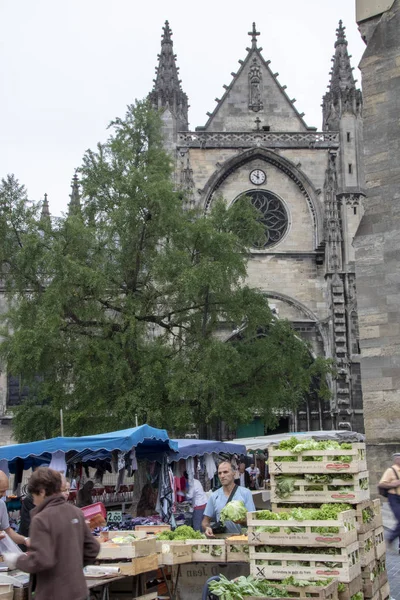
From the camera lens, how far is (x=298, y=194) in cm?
2927

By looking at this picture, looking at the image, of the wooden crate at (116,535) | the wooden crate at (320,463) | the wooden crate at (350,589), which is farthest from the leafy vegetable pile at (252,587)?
the wooden crate at (116,535)

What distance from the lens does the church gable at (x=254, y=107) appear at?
99.9 ft

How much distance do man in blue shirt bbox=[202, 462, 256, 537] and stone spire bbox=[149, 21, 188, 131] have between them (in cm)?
2389

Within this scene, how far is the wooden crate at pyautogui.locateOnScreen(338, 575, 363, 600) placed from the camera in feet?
19.1

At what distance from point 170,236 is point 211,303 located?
6.28 feet

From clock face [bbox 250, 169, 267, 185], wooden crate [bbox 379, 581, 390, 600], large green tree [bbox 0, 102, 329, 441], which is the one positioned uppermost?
clock face [bbox 250, 169, 267, 185]

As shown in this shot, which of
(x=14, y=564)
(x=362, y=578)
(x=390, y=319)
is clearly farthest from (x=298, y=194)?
(x=14, y=564)

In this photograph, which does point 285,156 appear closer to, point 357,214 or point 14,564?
point 357,214

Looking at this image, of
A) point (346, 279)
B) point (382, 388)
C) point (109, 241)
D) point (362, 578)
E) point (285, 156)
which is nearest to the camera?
point (362, 578)

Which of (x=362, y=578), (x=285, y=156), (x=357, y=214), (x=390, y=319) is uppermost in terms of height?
(x=285, y=156)

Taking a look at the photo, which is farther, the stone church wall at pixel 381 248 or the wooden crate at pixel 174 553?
the stone church wall at pixel 381 248

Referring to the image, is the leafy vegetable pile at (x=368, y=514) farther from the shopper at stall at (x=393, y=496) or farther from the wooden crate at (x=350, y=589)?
the shopper at stall at (x=393, y=496)

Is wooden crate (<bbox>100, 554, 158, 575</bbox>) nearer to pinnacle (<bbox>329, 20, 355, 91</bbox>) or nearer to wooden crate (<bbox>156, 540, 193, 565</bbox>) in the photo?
wooden crate (<bbox>156, 540, 193, 565</bbox>)

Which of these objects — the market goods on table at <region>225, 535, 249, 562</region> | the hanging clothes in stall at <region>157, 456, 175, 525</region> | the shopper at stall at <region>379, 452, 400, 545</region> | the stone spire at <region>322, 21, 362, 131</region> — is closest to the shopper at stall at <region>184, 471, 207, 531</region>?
the hanging clothes in stall at <region>157, 456, 175, 525</region>
